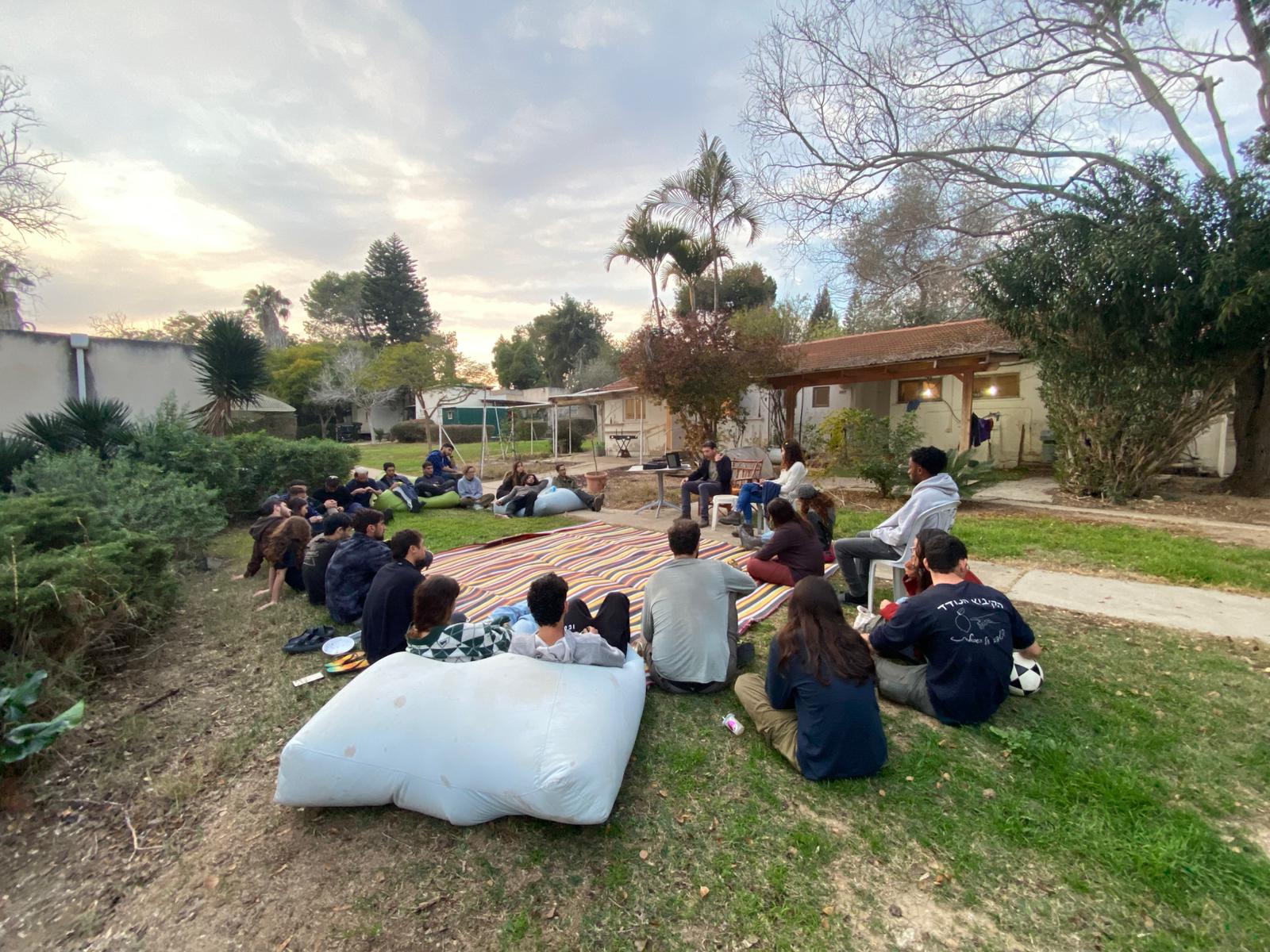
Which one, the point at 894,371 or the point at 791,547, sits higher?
the point at 894,371

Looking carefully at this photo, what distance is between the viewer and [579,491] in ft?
34.3

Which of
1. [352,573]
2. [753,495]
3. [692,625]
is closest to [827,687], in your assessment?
[692,625]

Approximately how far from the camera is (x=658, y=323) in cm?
1450

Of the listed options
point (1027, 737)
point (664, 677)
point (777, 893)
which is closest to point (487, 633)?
point (664, 677)

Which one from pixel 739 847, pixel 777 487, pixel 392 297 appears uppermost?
pixel 392 297

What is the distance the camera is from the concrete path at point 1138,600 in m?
4.30

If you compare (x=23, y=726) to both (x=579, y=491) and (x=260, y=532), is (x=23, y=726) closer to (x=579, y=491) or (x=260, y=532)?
(x=260, y=532)

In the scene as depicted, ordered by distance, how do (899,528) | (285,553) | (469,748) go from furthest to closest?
(285,553), (899,528), (469,748)

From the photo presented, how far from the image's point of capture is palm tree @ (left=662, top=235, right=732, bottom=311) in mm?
18438

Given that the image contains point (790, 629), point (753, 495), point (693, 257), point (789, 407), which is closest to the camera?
point (790, 629)

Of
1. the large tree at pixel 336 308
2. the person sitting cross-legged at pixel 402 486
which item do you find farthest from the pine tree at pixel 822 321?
the large tree at pixel 336 308

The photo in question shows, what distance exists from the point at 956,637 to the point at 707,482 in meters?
6.10

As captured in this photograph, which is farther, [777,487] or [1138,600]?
[777,487]

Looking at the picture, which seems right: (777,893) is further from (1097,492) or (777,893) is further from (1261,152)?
(1261,152)
